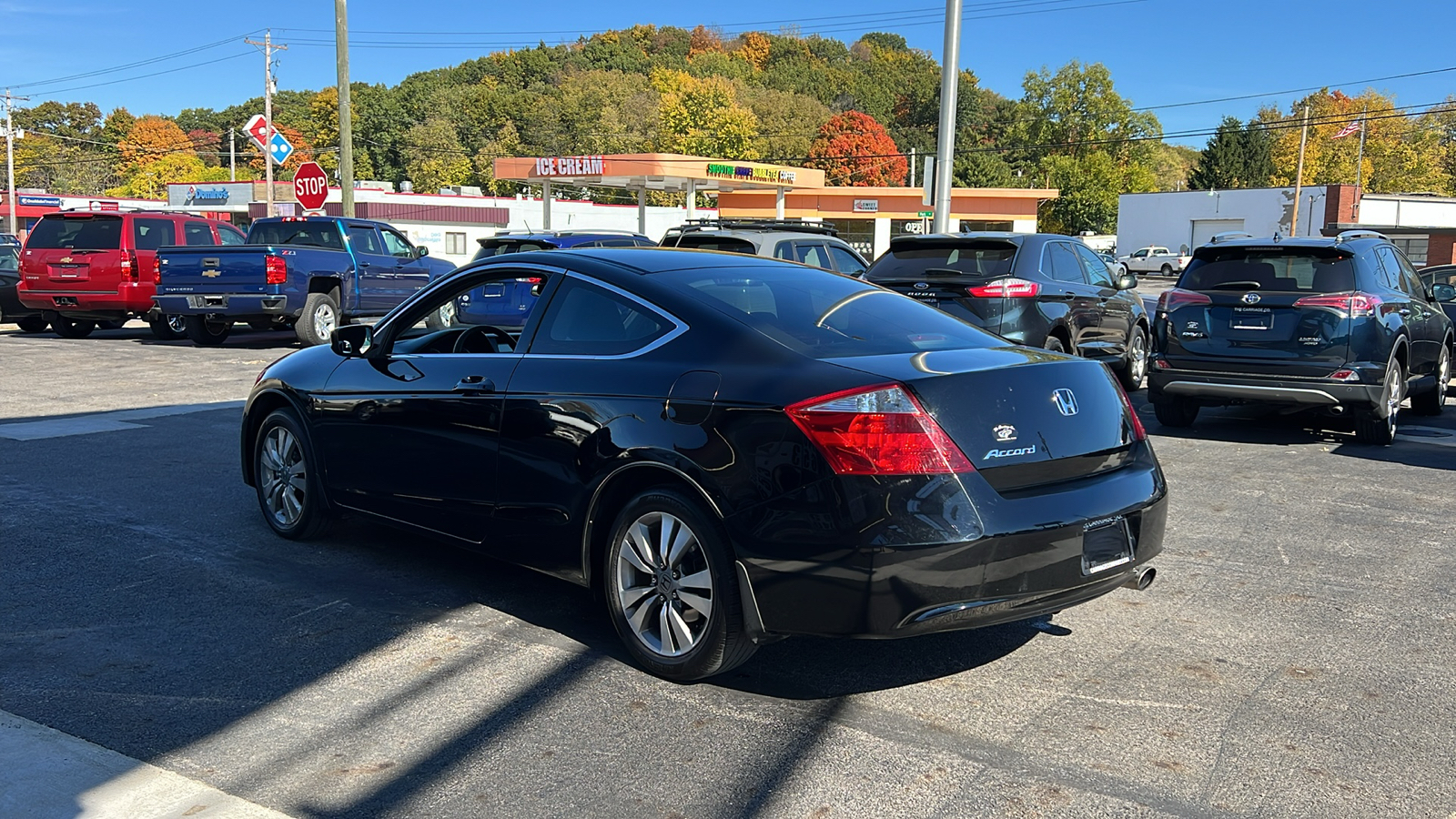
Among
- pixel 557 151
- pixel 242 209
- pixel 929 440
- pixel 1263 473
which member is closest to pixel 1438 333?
pixel 1263 473

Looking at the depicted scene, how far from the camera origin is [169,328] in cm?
1942

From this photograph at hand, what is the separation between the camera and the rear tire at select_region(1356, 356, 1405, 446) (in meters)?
9.75

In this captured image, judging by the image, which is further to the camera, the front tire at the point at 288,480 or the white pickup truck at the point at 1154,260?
the white pickup truck at the point at 1154,260

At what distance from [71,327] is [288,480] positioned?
16.5m

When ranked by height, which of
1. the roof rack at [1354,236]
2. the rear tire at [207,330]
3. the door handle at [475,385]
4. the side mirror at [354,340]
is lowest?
the rear tire at [207,330]

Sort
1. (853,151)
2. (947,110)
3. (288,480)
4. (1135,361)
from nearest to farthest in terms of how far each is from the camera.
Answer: (288,480), (1135,361), (947,110), (853,151)

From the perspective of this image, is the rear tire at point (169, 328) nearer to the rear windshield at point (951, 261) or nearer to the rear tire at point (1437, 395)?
the rear windshield at point (951, 261)

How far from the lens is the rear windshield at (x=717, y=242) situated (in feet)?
44.5

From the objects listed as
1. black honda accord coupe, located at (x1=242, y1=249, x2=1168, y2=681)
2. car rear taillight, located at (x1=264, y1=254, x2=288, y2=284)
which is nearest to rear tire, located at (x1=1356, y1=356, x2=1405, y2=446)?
black honda accord coupe, located at (x1=242, y1=249, x2=1168, y2=681)

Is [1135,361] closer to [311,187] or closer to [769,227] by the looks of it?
[769,227]

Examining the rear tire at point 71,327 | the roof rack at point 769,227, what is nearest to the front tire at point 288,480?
the roof rack at point 769,227

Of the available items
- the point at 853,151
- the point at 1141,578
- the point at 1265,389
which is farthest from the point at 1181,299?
the point at 853,151

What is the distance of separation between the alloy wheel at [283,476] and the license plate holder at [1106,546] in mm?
3960

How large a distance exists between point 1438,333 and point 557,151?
107614mm
